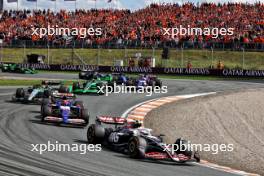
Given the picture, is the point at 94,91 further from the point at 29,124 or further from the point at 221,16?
the point at 221,16

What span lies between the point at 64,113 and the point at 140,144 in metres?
5.08

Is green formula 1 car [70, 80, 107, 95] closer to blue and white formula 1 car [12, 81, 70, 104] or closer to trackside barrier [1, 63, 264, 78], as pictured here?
blue and white formula 1 car [12, 81, 70, 104]

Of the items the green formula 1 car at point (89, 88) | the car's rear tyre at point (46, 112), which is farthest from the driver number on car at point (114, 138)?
the green formula 1 car at point (89, 88)

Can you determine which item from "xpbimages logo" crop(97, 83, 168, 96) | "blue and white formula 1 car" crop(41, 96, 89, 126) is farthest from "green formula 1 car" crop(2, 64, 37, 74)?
"blue and white formula 1 car" crop(41, 96, 89, 126)

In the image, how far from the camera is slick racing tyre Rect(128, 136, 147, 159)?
37.2 feet

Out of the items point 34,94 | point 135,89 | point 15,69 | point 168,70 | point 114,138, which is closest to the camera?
point 114,138

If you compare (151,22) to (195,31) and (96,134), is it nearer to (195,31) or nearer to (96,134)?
(195,31)

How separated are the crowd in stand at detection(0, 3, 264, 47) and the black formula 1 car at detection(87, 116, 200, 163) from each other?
32.3 metres

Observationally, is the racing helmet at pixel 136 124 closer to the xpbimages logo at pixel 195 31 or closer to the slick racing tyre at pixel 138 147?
the slick racing tyre at pixel 138 147

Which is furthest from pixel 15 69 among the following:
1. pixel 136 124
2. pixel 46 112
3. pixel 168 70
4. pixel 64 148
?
pixel 64 148

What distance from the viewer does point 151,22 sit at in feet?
162

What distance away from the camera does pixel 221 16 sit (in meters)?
47.4

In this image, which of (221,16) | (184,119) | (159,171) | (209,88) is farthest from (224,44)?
(159,171)

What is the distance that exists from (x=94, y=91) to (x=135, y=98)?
208 cm
